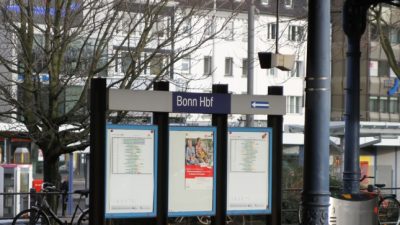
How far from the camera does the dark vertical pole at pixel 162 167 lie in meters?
9.56

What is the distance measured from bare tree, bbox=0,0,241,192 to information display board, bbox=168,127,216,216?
15.5ft

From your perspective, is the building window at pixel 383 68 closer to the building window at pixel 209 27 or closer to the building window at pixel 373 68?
the building window at pixel 373 68

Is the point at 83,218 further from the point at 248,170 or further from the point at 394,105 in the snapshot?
the point at 394,105

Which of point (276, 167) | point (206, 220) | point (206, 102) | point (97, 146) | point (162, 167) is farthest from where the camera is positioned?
point (206, 220)

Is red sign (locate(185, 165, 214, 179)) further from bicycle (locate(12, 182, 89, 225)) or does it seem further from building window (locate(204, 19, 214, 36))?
building window (locate(204, 19, 214, 36))

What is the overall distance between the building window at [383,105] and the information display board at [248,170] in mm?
54965

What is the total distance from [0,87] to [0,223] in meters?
3.06

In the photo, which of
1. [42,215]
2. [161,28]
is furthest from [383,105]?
[42,215]

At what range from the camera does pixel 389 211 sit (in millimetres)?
16500

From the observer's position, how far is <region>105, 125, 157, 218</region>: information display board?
9227 mm

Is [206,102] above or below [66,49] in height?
below

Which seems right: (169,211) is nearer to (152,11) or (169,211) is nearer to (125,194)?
(125,194)

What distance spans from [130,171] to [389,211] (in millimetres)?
9039

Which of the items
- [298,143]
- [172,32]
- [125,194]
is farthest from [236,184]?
[298,143]
